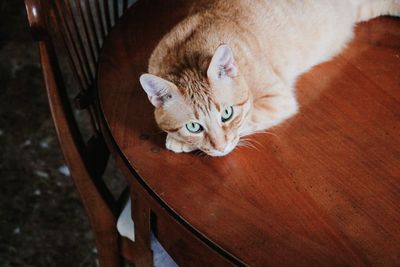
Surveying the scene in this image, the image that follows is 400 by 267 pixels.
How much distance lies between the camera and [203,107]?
3.36ft

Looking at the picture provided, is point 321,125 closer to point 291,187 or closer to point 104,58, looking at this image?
point 291,187

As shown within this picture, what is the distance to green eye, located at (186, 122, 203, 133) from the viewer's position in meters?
1.05

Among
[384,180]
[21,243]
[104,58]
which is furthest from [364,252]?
[21,243]

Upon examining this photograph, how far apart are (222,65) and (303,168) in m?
0.28

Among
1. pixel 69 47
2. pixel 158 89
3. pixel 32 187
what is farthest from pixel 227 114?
pixel 32 187

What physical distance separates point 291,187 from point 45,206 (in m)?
1.41

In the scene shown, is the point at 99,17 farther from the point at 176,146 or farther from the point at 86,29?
the point at 176,146

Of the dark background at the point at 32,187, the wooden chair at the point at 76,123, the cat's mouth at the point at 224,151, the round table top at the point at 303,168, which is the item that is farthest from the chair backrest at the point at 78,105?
the dark background at the point at 32,187

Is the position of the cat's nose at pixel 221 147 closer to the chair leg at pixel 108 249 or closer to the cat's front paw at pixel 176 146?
the cat's front paw at pixel 176 146

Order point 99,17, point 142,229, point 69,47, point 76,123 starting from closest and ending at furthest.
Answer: point 142,229 < point 76,123 < point 69,47 < point 99,17

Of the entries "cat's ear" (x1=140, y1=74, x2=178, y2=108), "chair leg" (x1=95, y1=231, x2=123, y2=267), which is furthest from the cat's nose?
"chair leg" (x1=95, y1=231, x2=123, y2=267)

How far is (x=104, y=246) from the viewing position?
134 centimetres

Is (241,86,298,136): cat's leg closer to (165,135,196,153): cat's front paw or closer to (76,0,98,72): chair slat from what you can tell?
(165,135,196,153): cat's front paw

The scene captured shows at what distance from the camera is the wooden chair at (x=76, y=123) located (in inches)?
43.8
